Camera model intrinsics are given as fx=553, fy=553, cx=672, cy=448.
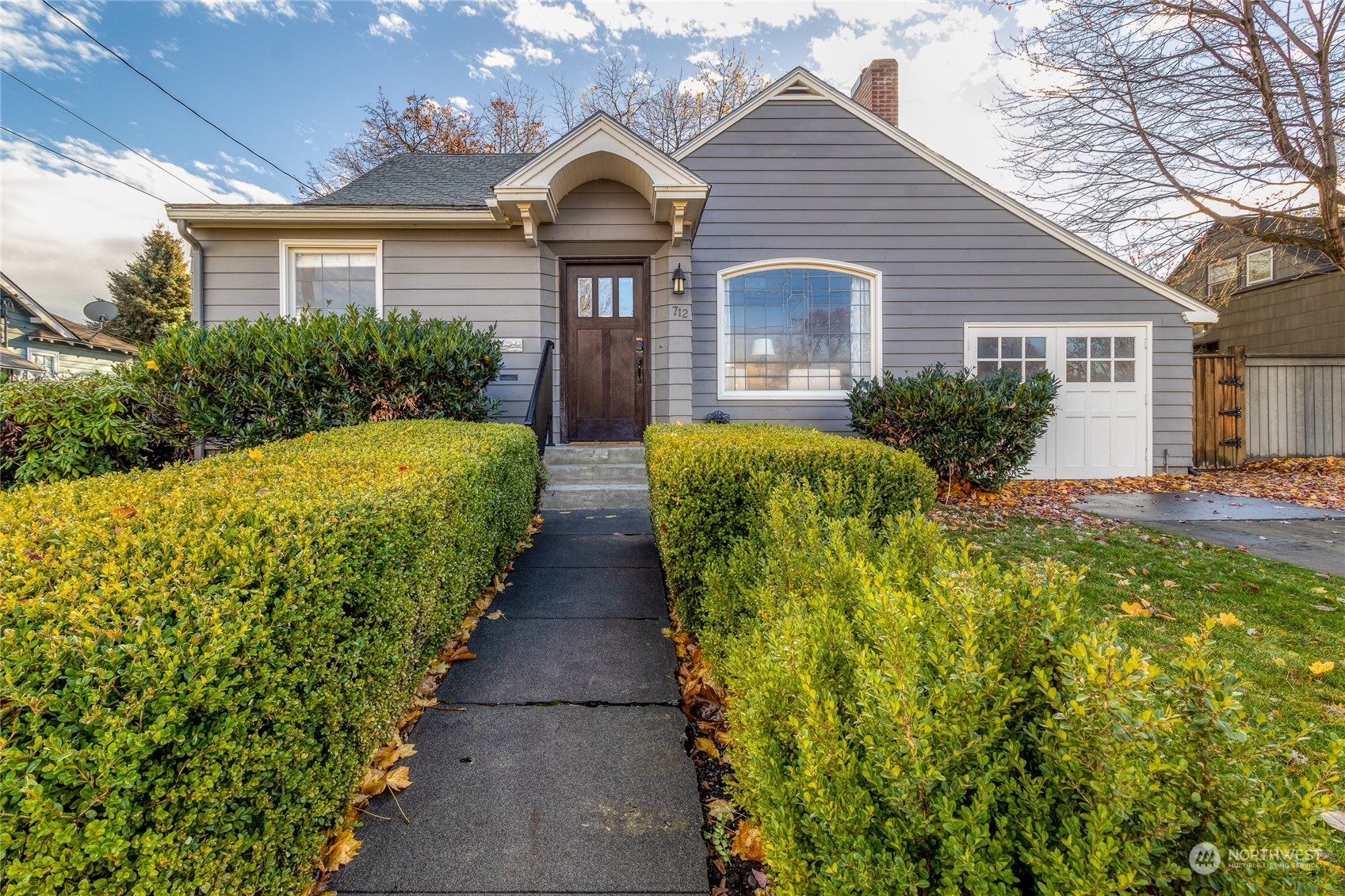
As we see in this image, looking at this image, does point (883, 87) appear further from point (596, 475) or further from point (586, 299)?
point (596, 475)

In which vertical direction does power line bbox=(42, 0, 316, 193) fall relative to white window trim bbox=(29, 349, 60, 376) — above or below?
above

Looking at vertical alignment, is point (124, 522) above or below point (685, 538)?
above

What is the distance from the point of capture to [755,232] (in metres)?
7.64

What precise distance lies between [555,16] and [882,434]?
13.3 meters

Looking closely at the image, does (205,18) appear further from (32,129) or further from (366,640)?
(366,640)

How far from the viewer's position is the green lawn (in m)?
2.41

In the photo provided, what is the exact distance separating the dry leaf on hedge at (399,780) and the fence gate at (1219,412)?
39.8 feet

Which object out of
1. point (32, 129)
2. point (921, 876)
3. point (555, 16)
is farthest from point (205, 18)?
point (921, 876)

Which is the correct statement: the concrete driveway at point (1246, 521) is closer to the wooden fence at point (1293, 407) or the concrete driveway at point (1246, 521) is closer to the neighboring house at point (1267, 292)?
the wooden fence at point (1293, 407)

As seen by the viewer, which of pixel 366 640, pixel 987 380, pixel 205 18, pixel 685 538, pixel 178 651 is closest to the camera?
pixel 178 651

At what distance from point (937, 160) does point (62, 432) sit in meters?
9.87

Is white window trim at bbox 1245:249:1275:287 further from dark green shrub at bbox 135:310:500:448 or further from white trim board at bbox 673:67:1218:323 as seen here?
dark green shrub at bbox 135:310:500:448

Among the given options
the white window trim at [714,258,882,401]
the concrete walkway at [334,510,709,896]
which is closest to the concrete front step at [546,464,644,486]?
the white window trim at [714,258,882,401]

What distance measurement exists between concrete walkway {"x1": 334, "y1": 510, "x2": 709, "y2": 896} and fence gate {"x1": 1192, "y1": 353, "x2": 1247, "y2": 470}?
10870 millimetres
